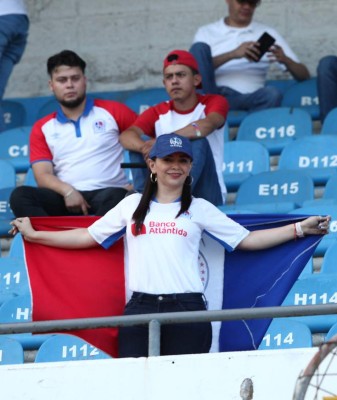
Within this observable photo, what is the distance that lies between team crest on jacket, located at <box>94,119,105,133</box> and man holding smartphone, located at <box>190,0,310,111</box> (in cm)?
163

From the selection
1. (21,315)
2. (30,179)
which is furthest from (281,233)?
(30,179)

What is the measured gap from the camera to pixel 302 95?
1134 cm

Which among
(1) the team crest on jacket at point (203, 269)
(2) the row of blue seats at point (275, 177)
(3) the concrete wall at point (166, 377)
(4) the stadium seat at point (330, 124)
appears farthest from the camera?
(4) the stadium seat at point (330, 124)

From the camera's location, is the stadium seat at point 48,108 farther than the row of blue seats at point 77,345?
Yes

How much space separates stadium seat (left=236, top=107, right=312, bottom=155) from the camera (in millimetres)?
10625

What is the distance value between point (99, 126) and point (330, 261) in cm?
174

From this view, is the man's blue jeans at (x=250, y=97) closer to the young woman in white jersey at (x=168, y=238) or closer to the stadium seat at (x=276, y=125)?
the stadium seat at (x=276, y=125)

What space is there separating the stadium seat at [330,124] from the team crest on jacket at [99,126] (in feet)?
6.16

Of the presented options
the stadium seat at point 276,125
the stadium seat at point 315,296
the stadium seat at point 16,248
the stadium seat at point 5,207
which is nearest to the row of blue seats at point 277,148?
the stadium seat at point 276,125

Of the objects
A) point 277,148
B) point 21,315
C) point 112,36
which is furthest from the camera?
point 112,36

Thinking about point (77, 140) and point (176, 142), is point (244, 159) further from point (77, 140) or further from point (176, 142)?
point (176, 142)

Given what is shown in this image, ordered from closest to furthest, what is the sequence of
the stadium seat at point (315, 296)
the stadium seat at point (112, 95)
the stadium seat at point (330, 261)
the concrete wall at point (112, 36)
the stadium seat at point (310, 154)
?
the stadium seat at point (315, 296), the stadium seat at point (330, 261), the stadium seat at point (310, 154), the stadium seat at point (112, 95), the concrete wall at point (112, 36)

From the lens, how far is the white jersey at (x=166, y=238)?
22.5ft

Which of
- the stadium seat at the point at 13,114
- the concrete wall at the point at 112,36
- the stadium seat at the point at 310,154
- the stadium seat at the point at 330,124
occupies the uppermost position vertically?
the concrete wall at the point at 112,36
